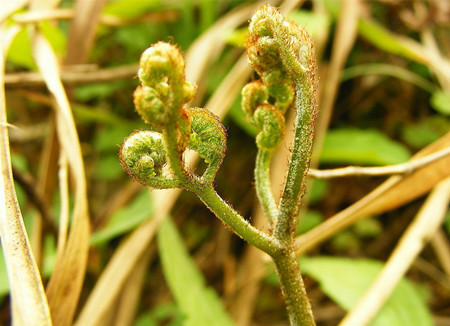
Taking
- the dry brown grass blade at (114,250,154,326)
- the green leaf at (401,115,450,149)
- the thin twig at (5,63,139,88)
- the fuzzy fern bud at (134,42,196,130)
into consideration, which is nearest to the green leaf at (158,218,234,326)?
the dry brown grass blade at (114,250,154,326)

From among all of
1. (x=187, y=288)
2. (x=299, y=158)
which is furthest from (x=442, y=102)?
(x=299, y=158)

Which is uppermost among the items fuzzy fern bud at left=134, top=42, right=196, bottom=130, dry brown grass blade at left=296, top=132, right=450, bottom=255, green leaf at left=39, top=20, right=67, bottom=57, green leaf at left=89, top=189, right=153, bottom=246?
green leaf at left=39, top=20, right=67, bottom=57

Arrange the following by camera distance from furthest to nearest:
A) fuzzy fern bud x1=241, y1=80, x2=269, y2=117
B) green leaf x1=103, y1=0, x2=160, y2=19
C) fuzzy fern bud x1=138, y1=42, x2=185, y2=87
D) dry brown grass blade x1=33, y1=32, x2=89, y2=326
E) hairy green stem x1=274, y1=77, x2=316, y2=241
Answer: green leaf x1=103, y1=0, x2=160, y2=19 → dry brown grass blade x1=33, y1=32, x2=89, y2=326 → fuzzy fern bud x1=241, y1=80, x2=269, y2=117 → hairy green stem x1=274, y1=77, x2=316, y2=241 → fuzzy fern bud x1=138, y1=42, x2=185, y2=87

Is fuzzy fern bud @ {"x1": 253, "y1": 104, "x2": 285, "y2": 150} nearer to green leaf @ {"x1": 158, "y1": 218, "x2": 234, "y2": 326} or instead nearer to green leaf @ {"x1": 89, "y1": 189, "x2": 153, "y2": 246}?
green leaf @ {"x1": 158, "y1": 218, "x2": 234, "y2": 326}

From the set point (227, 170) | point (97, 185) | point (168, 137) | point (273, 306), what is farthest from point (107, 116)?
point (168, 137)

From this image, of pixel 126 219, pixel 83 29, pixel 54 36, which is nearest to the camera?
pixel 126 219

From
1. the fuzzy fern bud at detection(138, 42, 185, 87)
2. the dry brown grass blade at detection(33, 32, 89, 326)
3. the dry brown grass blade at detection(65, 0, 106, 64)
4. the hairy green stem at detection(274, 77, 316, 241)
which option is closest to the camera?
the fuzzy fern bud at detection(138, 42, 185, 87)

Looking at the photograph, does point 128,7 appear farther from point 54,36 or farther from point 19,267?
point 19,267
